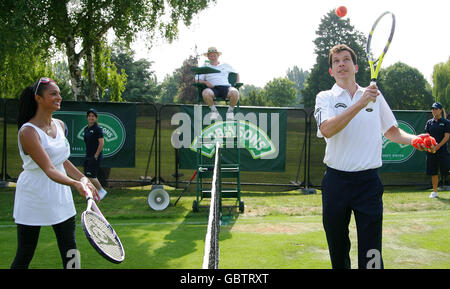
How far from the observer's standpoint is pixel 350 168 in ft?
10.8

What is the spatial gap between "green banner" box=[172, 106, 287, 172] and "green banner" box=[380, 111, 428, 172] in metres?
3.13

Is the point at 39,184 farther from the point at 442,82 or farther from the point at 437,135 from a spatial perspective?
the point at 442,82

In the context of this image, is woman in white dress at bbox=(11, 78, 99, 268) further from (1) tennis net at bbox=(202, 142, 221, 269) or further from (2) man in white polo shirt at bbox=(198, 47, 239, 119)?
(2) man in white polo shirt at bbox=(198, 47, 239, 119)

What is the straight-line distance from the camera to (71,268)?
133 inches

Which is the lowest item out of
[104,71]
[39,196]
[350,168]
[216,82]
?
[39,196]

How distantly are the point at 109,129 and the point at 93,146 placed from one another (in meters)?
1.51

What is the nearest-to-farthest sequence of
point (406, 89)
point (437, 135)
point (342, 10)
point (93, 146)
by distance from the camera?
1. point (342, 10)
2. point (93, 146)
3. point (437, 135)
4. point (406, 89)

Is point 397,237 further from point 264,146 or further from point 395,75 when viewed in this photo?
point 395,75

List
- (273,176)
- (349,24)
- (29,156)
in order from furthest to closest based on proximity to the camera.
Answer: (349,24) → (273,176) → (29,156)

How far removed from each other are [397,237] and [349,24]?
2512 inches

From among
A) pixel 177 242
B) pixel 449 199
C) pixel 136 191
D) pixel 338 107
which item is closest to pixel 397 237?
pixel 177 242

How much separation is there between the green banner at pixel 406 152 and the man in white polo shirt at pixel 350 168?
30.0 feet

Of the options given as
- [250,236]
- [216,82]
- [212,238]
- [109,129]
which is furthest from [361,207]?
[109,129]

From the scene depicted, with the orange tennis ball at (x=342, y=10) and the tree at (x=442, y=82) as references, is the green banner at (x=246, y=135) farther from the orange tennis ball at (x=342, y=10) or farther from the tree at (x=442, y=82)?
the tree at (x=442, y=82)
